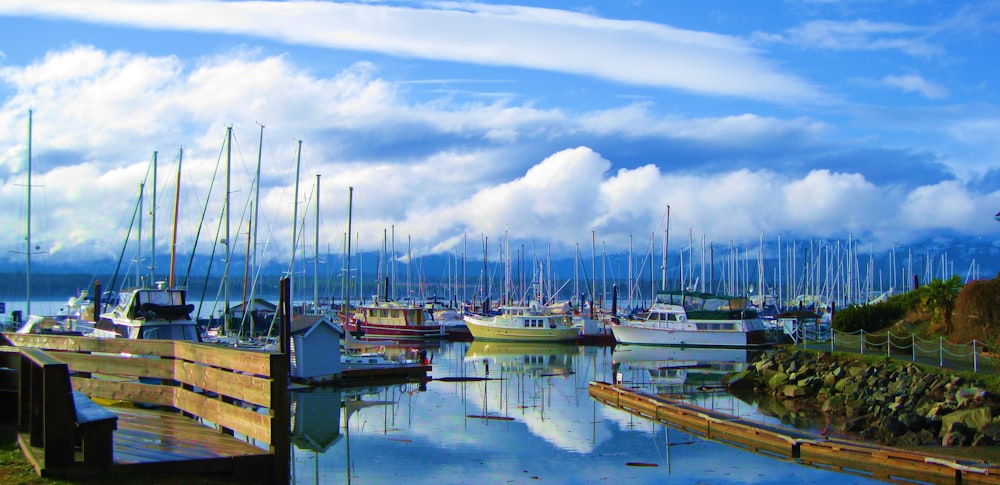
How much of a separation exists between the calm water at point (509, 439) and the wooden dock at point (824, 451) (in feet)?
1.99

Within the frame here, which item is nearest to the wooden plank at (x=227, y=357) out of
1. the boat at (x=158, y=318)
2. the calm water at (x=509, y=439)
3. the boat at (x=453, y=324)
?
the calm water at (x=509, y=439)

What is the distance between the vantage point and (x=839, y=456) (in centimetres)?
2078

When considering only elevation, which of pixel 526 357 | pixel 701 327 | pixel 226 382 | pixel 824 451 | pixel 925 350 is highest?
pixel 226 382

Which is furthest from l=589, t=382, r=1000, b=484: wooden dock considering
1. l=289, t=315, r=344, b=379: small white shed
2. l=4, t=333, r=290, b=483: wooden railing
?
l=289, t=315, r=344, b=379: small white shed

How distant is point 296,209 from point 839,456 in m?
41.8

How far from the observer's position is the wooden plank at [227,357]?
11.4 m

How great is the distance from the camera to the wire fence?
95.7 feet

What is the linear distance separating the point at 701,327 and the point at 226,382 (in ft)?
186

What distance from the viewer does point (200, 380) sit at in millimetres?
13664

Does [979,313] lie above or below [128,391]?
above

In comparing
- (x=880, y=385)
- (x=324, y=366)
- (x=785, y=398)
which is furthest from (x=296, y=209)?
(x=880, y=385)

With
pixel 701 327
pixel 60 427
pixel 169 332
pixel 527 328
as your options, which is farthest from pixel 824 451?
pixel 527 328

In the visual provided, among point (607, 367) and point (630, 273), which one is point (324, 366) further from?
point (630, 273)

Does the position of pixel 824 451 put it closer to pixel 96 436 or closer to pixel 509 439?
pixel 509 439
